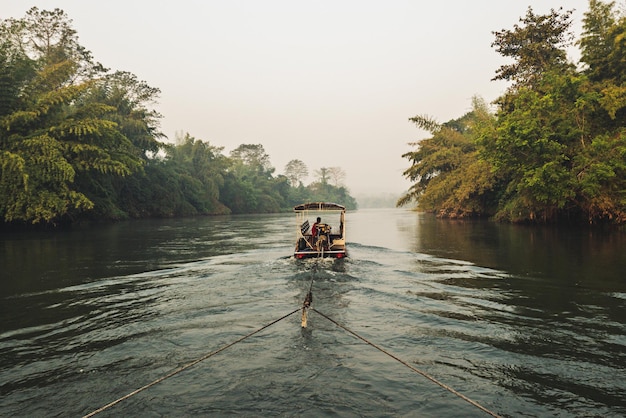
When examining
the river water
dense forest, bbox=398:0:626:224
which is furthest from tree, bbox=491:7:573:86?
the river water

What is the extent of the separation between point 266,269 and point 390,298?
562cm

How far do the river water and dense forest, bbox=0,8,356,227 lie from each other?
1665 cm

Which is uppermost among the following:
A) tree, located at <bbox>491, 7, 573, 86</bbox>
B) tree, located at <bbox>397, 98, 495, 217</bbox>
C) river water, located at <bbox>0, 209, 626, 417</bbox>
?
tree, located at <bbox>491, 7, 573, 86</bbox>

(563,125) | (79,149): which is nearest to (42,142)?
(79,149)

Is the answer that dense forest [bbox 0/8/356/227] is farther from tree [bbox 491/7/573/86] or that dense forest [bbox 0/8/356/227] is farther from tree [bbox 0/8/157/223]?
tree [bbox 491/7/573/86]

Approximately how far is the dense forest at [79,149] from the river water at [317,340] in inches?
656

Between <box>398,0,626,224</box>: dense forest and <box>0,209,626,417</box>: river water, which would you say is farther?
<box>398,0,626,224</box>: dense forest

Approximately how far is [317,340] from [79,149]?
30966mm

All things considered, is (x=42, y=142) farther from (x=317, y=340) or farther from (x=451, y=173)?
(x=451, y=173)

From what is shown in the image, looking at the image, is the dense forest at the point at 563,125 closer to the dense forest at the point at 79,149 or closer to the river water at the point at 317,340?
the river water at the point at 317,340

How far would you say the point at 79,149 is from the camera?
29.6 m

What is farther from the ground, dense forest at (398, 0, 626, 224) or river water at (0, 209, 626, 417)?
dense forest at (398, 0, 626, 224)

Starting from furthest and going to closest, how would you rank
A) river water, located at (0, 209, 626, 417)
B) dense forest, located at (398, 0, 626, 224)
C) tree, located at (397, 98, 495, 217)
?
tree, located at (397, 98, 495, 217) → dense forest, located at (398, 0, 626, 224) → river water, located at (0, 209, 626, 417)

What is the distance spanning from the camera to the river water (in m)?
4.62
